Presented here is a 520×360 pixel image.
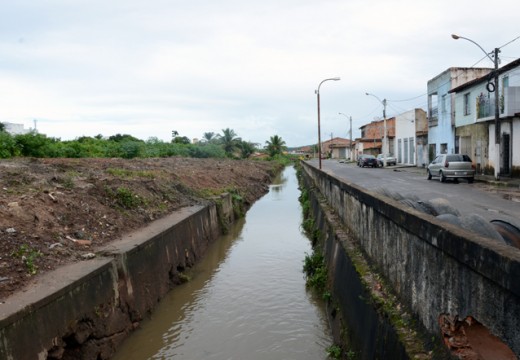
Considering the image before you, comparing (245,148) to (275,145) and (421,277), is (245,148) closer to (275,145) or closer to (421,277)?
(275,145)

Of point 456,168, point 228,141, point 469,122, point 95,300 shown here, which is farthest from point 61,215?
point 228,141

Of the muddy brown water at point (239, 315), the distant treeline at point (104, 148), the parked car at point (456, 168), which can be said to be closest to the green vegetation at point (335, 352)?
the muddy brown water at point (239, 315)

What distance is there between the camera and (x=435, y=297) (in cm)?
402

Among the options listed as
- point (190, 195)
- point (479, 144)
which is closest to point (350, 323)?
point (190, 195)

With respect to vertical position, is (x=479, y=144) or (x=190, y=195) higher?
(x=479, y=144)

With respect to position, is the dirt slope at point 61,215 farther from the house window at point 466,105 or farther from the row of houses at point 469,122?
the house window at point 466,105

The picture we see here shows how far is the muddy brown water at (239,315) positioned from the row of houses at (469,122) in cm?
1451

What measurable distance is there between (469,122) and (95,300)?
28.2m

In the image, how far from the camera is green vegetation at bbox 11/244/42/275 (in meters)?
7.12

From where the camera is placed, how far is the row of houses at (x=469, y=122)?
23.8 meters

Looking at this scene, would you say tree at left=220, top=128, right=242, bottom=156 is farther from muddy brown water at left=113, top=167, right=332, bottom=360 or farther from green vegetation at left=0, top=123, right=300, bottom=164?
muddy brown water at left=113, top=167, right=332, bottom=360

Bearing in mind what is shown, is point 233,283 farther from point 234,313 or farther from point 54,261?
point 54,261

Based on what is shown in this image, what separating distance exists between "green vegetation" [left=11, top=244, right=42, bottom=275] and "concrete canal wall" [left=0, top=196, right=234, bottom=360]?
273 millimetres

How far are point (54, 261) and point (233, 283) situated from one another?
5.44 meters
